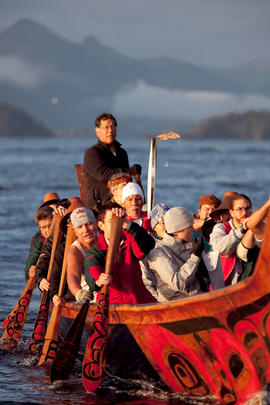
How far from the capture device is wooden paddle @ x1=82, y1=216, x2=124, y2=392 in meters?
7.25

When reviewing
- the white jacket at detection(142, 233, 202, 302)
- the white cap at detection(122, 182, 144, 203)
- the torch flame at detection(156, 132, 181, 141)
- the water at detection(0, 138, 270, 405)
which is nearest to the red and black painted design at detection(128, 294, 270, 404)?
the water at detection(0, 138, 270, 405)

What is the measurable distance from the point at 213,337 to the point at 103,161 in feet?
12.9

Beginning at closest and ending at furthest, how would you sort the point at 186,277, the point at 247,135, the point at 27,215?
the point at 186,277
the point at 27,215
the point at 247,135

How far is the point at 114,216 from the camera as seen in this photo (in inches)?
276

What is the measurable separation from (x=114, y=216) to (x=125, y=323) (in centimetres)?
97

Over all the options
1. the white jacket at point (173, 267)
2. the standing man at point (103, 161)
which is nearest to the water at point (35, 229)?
the standing man at point (103, 161)

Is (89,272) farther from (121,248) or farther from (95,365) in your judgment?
(95,365)

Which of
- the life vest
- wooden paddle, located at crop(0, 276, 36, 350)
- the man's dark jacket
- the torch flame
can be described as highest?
the torch flame

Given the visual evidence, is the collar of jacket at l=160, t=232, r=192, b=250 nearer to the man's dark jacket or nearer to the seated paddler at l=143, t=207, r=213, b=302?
the seated paddler at l=143, t=207, r=213, b=302

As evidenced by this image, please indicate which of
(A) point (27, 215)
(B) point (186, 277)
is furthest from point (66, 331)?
(A) point (27, 215)

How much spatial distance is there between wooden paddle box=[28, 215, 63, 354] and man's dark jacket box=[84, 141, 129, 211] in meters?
1.02

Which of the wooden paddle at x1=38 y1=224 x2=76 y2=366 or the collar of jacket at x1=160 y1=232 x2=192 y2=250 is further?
the wooden paddle at x1=38 y1=224 x2=76 y2=366

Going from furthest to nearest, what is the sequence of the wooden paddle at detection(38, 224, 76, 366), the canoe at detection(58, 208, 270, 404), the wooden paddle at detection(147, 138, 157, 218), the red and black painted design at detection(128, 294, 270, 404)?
the wooden paddle at detection(147, 138, 157, 218) → the wooden paddle at detection(38, 224, 76, 366) → the red and black painted design at detection(128, 294, 270, 404) → the canoe at detection(58, 208, 270, 404)

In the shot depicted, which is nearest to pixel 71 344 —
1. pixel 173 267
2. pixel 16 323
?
pixel 173 267
